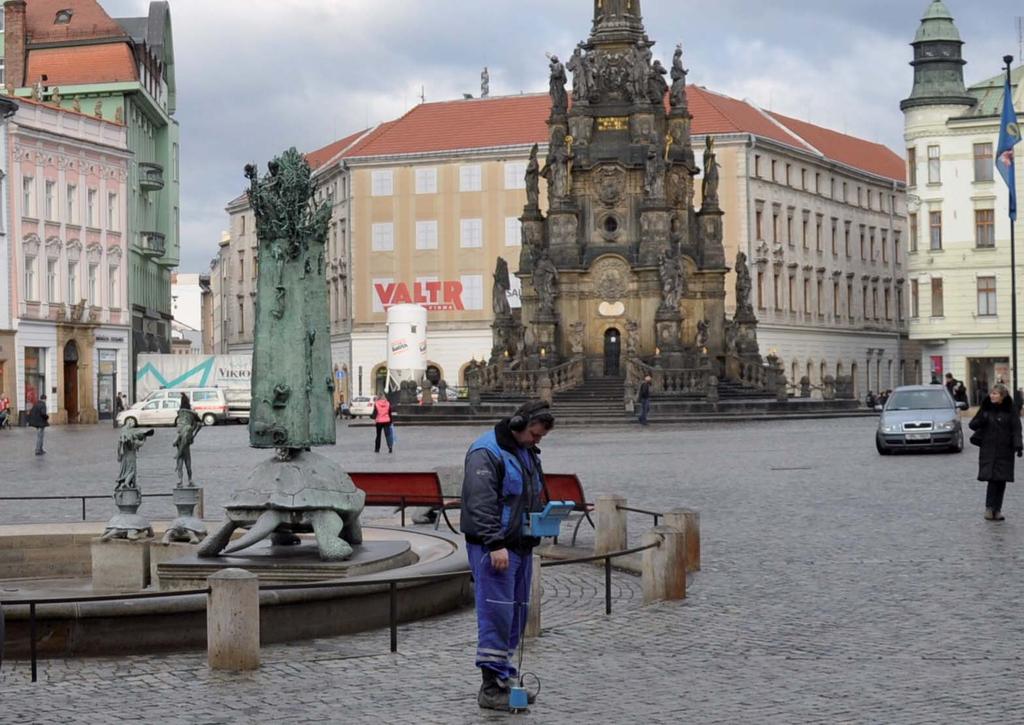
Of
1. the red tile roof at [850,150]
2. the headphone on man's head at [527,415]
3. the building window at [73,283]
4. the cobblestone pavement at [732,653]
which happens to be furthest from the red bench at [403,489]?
the red tile roof at [850,150]

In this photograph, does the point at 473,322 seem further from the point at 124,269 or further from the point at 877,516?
the point at 877,516

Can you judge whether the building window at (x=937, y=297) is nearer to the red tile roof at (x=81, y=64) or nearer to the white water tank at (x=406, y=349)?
the white water tank at (x=406, y=349)

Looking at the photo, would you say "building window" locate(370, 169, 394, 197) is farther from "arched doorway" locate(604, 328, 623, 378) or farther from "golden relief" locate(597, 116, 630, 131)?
"arched doorway" locate(604, 328, 623, 378)

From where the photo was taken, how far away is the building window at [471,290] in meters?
100

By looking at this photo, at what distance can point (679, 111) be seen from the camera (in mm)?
64812

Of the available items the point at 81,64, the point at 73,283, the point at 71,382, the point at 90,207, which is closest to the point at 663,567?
the point at 71,382

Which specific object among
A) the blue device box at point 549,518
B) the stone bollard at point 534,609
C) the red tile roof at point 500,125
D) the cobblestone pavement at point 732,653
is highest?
the red tile roof at point 500,125

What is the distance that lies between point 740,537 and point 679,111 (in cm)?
4623

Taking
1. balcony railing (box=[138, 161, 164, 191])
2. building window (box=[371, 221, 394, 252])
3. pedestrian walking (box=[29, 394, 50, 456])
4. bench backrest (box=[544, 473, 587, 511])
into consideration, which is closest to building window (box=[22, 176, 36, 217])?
balcony railing (box=[138, 161, 164, 191])

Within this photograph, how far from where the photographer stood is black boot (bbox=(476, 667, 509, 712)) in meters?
10.3

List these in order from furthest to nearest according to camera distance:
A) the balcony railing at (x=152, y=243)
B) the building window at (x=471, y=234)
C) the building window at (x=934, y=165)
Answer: the building window at (x=471, y=234)
the balcony railing at (x=152, y=243)
the building window at (x=934, y=165)

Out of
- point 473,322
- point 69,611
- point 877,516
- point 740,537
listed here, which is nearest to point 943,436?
point 877,516

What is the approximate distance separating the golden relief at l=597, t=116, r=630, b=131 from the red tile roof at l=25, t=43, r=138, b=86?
3101 centimetres

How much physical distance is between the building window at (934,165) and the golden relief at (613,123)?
26943mm
